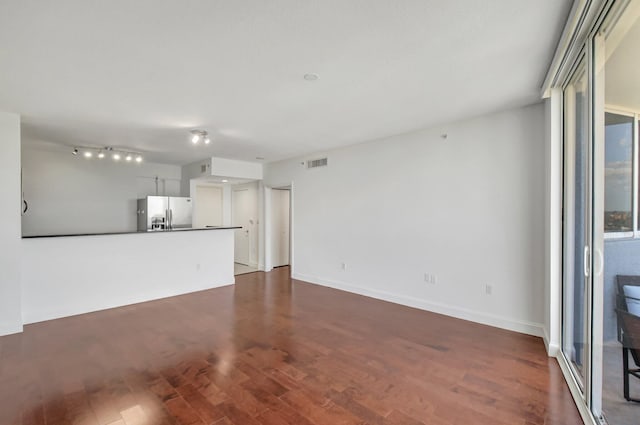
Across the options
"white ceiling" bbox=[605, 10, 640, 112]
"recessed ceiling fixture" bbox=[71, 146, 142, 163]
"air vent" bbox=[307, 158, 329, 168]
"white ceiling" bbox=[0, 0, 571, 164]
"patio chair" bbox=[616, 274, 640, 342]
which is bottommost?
"patio chair" bbox=[616, 274, 640, 342]

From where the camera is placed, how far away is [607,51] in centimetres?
180

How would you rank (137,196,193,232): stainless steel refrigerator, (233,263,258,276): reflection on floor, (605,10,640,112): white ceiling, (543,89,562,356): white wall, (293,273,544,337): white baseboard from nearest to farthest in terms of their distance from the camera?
(605,10,640,112): white ceiling
(543,89,562,356): white wall
(293,273,544,337): white baseboard
(137,196,193,232): stainless steel refrigerator
(233,263,258,276): reflection on floor

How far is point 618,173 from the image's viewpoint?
175cm

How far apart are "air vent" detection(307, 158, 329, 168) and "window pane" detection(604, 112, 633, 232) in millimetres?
4373

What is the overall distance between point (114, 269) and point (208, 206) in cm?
363

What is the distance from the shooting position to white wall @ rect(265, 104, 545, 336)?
11.5 feet

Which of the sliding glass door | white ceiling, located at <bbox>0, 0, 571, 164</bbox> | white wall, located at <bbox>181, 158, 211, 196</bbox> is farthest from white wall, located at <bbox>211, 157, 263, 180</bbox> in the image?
the sliding glass door

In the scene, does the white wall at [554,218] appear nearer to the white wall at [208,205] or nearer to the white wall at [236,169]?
the white wall at [236,169]

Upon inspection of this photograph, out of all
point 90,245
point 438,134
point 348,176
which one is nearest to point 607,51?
point 438,134

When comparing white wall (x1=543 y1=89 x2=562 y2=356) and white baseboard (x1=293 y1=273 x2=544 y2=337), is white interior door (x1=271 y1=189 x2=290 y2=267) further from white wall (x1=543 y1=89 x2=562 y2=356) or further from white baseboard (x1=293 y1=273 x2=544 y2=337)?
white wall (x1=543 y1=89 x2=562 y2=356)

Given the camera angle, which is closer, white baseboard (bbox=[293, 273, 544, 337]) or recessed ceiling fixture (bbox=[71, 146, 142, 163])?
white baseboard (bbox=[293, 273, 544, 337])

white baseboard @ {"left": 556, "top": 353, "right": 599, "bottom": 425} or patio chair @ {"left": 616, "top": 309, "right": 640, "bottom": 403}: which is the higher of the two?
patio chair @ {"left": 616, "top": 309, "right": 640, "bottom": 403}

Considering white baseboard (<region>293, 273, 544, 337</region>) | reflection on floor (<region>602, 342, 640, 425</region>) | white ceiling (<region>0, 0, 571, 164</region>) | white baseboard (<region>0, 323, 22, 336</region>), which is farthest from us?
white baseboard (<region>0, 323, 22, 336</region>)

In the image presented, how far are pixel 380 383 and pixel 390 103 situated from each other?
2791 mm
